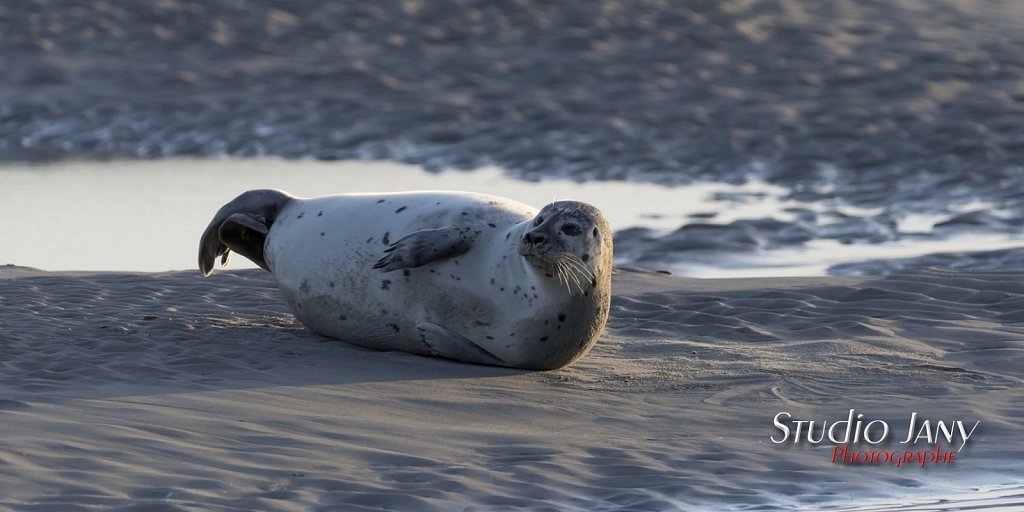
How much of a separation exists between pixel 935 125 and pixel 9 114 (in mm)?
8558

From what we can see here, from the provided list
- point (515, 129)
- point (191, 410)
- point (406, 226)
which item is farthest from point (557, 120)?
point (191, 410)

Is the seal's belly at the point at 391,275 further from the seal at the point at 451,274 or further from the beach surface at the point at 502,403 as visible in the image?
the beach surface at the point at 502,403

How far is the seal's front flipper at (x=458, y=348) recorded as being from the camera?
22.4 feet

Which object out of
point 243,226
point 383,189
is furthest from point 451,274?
point 383,189

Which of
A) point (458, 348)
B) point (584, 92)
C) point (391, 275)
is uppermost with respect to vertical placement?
point (584, 92)

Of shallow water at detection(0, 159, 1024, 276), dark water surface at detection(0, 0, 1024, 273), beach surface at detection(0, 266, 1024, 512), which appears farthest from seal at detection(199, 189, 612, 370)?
dark water surface at detection(0, 0, 1024, 273)

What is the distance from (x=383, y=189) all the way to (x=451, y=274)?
6.40 metres

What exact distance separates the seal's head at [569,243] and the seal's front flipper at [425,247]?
1.05 ft

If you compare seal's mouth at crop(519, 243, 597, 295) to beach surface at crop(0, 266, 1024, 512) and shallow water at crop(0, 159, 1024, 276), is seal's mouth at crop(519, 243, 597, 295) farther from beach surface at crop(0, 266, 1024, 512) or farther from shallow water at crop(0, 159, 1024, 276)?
shallow water at crop(0, 159, 1024, 276)

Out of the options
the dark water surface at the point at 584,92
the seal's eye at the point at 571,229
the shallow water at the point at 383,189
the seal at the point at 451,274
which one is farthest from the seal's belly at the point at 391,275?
the dark water surface at the point at 584,92

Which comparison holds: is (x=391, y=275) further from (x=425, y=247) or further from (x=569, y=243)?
(x=569, y=243)

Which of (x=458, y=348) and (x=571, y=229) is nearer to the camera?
(x=571, y=229)

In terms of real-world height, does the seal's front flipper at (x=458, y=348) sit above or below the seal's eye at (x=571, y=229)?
below

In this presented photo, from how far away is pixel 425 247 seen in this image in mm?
6688
